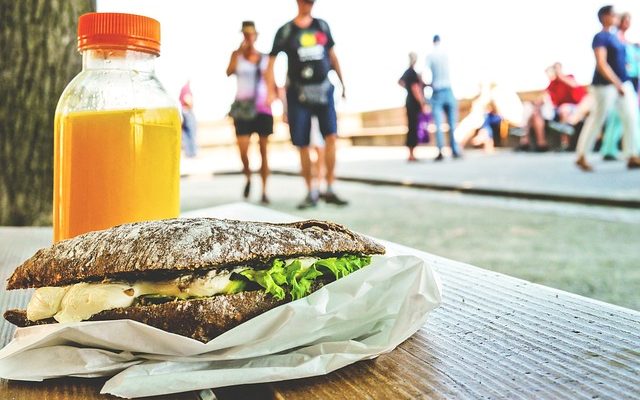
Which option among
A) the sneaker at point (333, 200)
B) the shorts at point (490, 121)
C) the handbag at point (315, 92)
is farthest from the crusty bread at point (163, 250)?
the shorts at point (490, 121)

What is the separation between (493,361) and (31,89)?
2.19 m

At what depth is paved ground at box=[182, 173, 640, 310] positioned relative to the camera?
3195 millimetres

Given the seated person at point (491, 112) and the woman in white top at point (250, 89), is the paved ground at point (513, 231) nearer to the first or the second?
the woman in white top at point (250, 89)

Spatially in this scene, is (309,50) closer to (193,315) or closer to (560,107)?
(193,315)

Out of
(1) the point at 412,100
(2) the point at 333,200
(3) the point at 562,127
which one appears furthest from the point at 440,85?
Result: (2) the point at 333,200

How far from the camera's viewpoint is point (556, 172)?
8141mm

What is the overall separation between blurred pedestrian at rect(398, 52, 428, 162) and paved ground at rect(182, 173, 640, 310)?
4.71 m

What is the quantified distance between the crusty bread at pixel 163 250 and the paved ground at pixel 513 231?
235cm

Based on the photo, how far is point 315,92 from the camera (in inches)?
224

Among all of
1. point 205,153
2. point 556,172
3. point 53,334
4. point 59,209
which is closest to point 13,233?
point 59,209

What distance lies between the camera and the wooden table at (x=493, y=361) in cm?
64

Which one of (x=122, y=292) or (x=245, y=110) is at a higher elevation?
(x=245, y=110)

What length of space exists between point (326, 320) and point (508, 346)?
22 cm

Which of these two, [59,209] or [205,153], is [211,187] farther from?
[205,153]
